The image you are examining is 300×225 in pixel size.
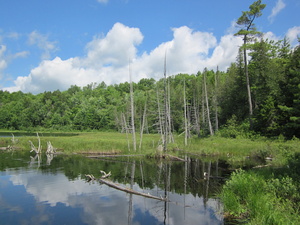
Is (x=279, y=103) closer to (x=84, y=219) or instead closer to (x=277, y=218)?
(x=277, y=218)

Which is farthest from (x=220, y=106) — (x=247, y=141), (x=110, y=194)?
(x=110, y=194)

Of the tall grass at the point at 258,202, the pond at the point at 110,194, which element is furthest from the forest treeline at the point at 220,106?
the tall grass at the point at 258,202

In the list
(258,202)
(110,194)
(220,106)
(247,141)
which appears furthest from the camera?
(220,106)

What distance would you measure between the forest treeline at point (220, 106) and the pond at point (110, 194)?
8.86 meters

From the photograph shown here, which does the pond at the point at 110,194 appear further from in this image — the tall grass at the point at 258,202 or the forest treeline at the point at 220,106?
the forest treeline at the point at 220,106

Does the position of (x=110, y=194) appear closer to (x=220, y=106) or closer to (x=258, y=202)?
(x=258, y=202)

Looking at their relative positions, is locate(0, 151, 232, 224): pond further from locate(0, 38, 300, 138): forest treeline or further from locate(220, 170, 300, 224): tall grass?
locate(0, 38, 300, 138): forest treeline

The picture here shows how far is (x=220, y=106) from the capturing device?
5384 cm

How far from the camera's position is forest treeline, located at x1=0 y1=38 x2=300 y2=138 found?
106 feet

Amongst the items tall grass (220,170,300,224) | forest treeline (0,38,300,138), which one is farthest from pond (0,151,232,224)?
forest treeline (0,38,300,138)

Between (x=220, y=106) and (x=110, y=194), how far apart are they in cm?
4383

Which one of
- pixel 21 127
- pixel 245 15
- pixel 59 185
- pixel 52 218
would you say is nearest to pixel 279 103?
pixel 245 15

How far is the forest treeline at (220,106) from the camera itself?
106ft

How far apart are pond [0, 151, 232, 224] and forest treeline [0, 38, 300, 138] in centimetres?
886
